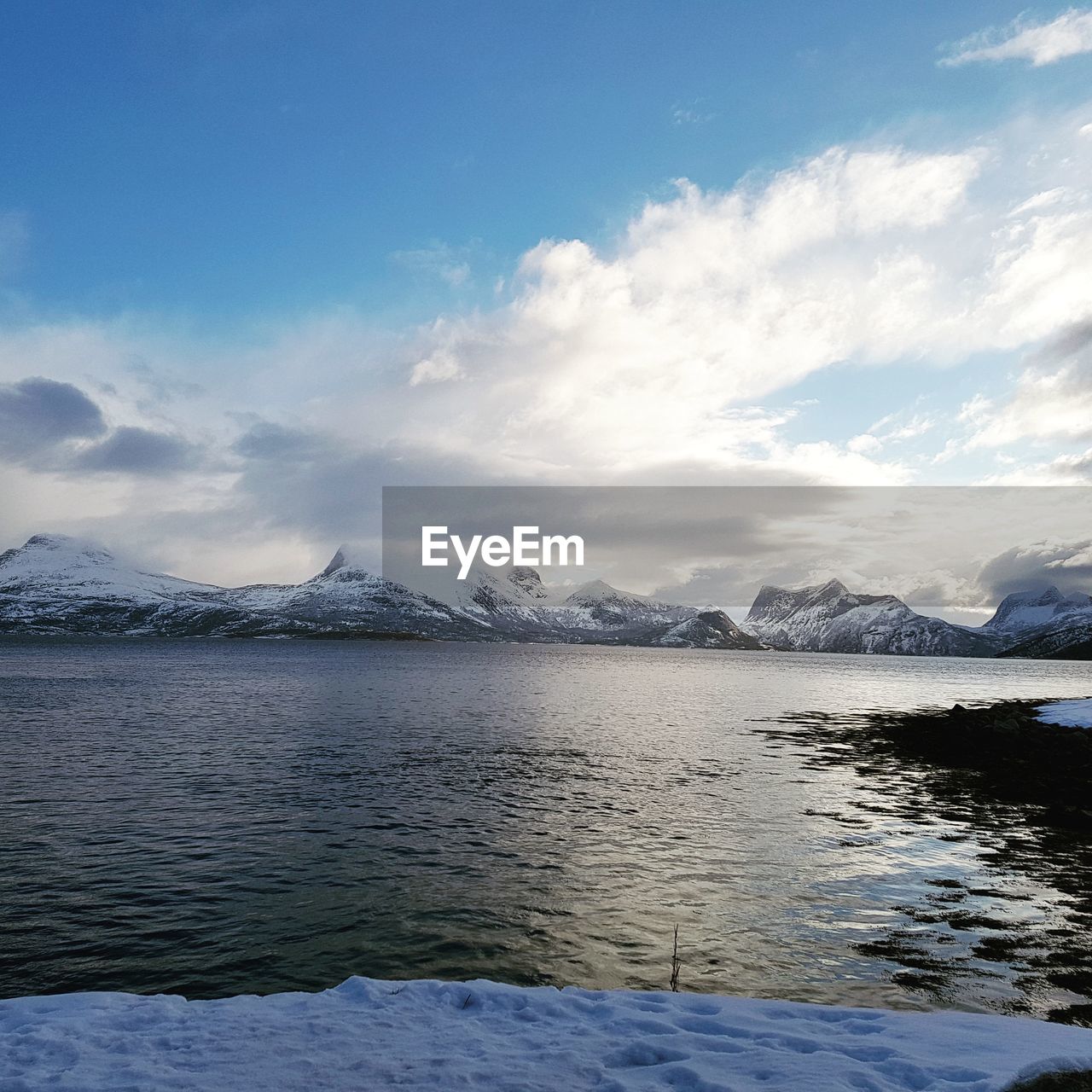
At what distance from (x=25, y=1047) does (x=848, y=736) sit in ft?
202

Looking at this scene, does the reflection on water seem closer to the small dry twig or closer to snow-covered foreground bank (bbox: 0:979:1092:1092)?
snow-covered foreground bank (bbox: 0:979:1092:1092)

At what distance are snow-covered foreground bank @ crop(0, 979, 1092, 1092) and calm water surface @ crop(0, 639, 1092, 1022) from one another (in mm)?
2570

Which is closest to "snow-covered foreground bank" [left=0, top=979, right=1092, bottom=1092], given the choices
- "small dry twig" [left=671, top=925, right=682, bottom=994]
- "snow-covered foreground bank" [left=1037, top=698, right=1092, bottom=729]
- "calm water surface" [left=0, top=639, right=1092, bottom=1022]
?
"small dry twig" [left=671, top=925, right=682, bottom=994]

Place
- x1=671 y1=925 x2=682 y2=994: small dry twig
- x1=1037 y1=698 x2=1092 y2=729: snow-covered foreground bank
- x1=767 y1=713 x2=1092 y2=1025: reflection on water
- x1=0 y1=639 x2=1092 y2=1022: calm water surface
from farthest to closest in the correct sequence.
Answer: x1=1037 y1=698 x2=1092 y2=729: snow-covered foreground bank, x1=0 y1=639 x2=1092 y2=1022: calm water surface, x1=767 y1=713 x2=1092 y2=1025: reflection on water, x1=671 y1=925 x2=682 y2=994: small dry twig

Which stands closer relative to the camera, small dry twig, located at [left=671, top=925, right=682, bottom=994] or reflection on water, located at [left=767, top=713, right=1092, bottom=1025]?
small dry twig, located at [left=671, top=925, right=682, bottom=994]

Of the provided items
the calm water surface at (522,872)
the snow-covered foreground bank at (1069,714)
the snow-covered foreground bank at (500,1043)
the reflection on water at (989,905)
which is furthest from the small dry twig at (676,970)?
the snow-covered foreground bank at (1069,714)

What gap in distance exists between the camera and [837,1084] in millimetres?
8867

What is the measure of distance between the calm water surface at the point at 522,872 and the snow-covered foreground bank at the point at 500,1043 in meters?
2.57

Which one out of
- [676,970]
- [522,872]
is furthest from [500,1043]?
[522,872]

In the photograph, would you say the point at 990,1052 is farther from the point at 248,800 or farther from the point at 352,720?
the point at 352,720

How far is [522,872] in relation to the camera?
21.6 m

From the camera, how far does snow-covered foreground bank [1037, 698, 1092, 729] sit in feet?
172

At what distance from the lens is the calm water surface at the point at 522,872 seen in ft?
49.0

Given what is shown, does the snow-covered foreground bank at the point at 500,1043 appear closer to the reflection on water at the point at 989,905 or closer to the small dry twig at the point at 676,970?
A: the small dry twig at the point at 676,970
